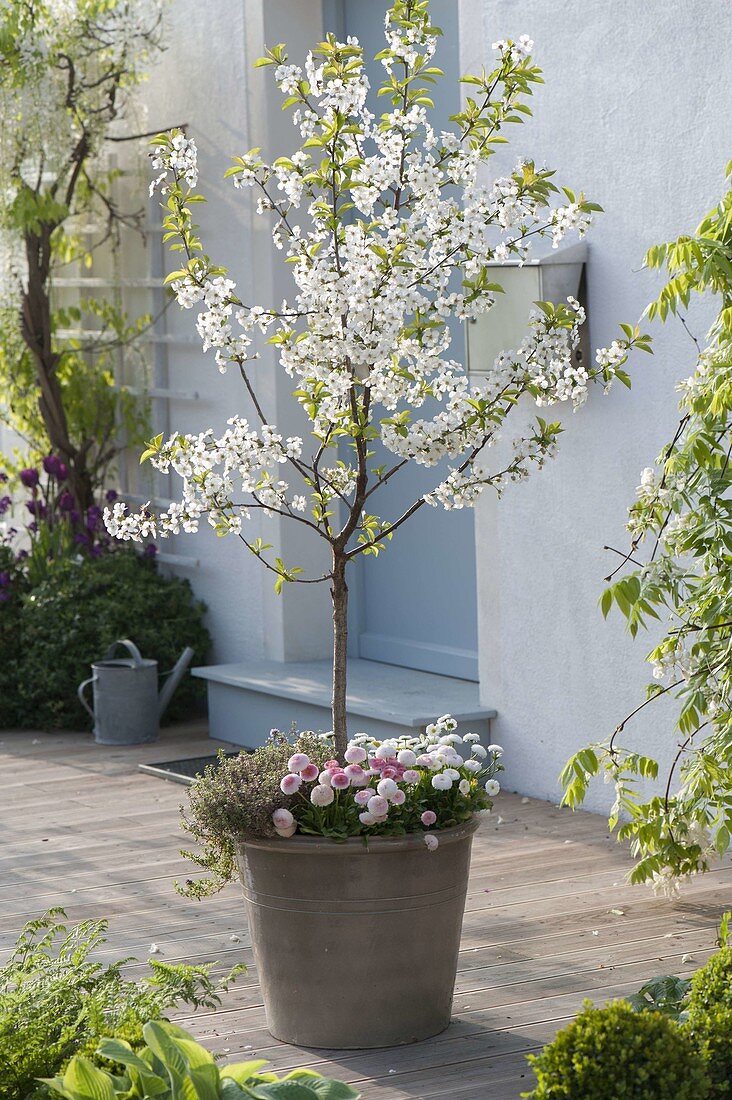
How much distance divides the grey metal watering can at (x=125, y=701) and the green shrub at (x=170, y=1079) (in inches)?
175

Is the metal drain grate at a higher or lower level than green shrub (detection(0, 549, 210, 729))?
lower

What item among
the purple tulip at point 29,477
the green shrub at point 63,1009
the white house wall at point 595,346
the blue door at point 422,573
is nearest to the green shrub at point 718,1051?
the green shrub at point 63,1009

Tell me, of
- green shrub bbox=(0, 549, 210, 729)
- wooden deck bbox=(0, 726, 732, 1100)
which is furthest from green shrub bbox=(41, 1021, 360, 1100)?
green shrub bbox=(0, 549, 210, 729)

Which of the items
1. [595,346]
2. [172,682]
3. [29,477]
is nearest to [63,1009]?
[595,346]

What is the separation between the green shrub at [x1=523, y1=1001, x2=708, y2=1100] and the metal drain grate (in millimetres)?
3744

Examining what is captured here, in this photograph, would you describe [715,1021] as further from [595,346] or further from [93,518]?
[93,518]

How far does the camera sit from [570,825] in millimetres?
5281

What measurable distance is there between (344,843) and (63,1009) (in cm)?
76

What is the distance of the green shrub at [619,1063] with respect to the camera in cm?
237

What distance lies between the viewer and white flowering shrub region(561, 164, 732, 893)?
3.75 m

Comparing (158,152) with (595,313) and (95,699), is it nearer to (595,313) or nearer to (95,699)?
(595,313)

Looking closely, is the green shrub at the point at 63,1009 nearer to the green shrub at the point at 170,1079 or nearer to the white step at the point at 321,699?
the green shrub at the point at 170,1079

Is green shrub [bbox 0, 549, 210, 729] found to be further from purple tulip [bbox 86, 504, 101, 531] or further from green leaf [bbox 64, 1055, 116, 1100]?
green leaf [bbox 64, 1055, 116, 1100]

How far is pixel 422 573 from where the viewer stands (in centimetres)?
670
